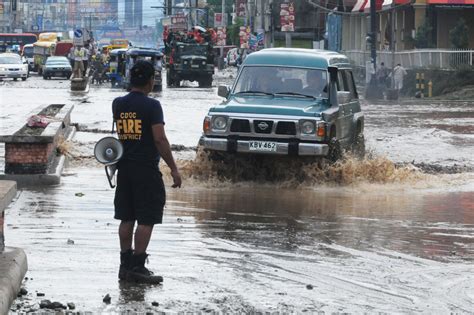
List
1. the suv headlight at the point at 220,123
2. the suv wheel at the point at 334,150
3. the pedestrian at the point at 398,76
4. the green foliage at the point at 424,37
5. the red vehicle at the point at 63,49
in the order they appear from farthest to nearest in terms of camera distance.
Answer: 1. the red vehicle at the point at 63,49
2. the green foliage at the point at 424,37
3. the pedestrian at the point at 398,76
4. the suv wheel at the point at 334,150
5. the suv headlight at the point at 220,123

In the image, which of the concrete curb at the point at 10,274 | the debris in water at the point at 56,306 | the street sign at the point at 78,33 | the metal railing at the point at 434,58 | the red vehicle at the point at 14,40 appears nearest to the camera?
the concrete curb at the point at 10,274

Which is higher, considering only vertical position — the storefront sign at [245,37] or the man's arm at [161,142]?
the storefront sign at [245,37]

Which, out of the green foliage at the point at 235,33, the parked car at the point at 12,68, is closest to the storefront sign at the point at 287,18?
the parked car at the point at 12,68

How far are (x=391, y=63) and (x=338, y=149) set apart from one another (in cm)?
4241

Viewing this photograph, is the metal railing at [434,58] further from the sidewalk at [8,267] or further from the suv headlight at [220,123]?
the sidewalk at [8,267]

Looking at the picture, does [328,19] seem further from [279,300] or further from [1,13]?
[1,13]

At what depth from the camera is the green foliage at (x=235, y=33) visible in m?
139

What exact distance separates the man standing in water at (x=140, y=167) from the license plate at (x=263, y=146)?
675cm

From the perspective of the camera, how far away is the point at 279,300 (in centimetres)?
888

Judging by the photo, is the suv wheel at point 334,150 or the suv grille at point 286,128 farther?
the suv wheel at point 334,150

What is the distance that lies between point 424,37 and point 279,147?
144 feet

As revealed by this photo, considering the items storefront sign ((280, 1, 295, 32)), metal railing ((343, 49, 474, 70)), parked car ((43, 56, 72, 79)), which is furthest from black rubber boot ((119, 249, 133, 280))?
storefront sign ((280, 1, 295, 32))

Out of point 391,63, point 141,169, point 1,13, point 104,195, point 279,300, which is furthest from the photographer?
point 1,13

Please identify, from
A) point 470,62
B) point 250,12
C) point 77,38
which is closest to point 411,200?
point 470,62
